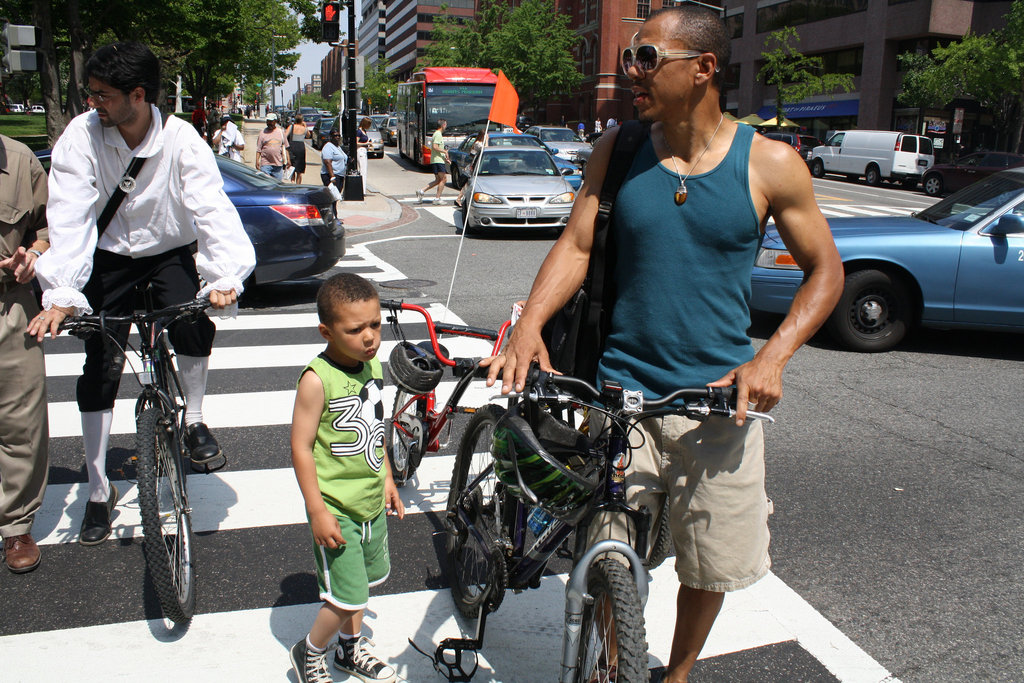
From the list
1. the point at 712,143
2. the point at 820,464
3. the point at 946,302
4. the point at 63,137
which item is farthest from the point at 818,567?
the point at 946,302

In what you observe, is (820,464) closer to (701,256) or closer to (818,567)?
(818,567)

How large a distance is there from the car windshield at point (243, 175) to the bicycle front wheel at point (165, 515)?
20.7ft

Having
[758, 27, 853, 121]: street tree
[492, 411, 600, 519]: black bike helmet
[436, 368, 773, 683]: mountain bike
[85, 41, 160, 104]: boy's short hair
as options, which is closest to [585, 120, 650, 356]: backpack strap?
[436, 368, 773, 683]: mountain bike

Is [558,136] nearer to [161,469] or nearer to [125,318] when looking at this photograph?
[125,318]

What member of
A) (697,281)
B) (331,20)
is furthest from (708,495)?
(331,20)

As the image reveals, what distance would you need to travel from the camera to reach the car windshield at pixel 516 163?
1608 centimetres

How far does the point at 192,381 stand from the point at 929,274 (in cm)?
612

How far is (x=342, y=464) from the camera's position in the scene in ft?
8.85

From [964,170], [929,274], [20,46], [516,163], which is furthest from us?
[964,170]

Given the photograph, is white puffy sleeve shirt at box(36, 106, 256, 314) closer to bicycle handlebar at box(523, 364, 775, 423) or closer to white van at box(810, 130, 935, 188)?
bicycle handlebar at box(523, 364, 775, 423)

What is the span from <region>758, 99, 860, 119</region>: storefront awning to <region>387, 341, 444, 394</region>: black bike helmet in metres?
48.2

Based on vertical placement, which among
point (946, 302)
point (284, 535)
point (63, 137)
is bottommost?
point (284, 535)

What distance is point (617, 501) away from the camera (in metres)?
2.30

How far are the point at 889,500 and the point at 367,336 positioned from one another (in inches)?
122
